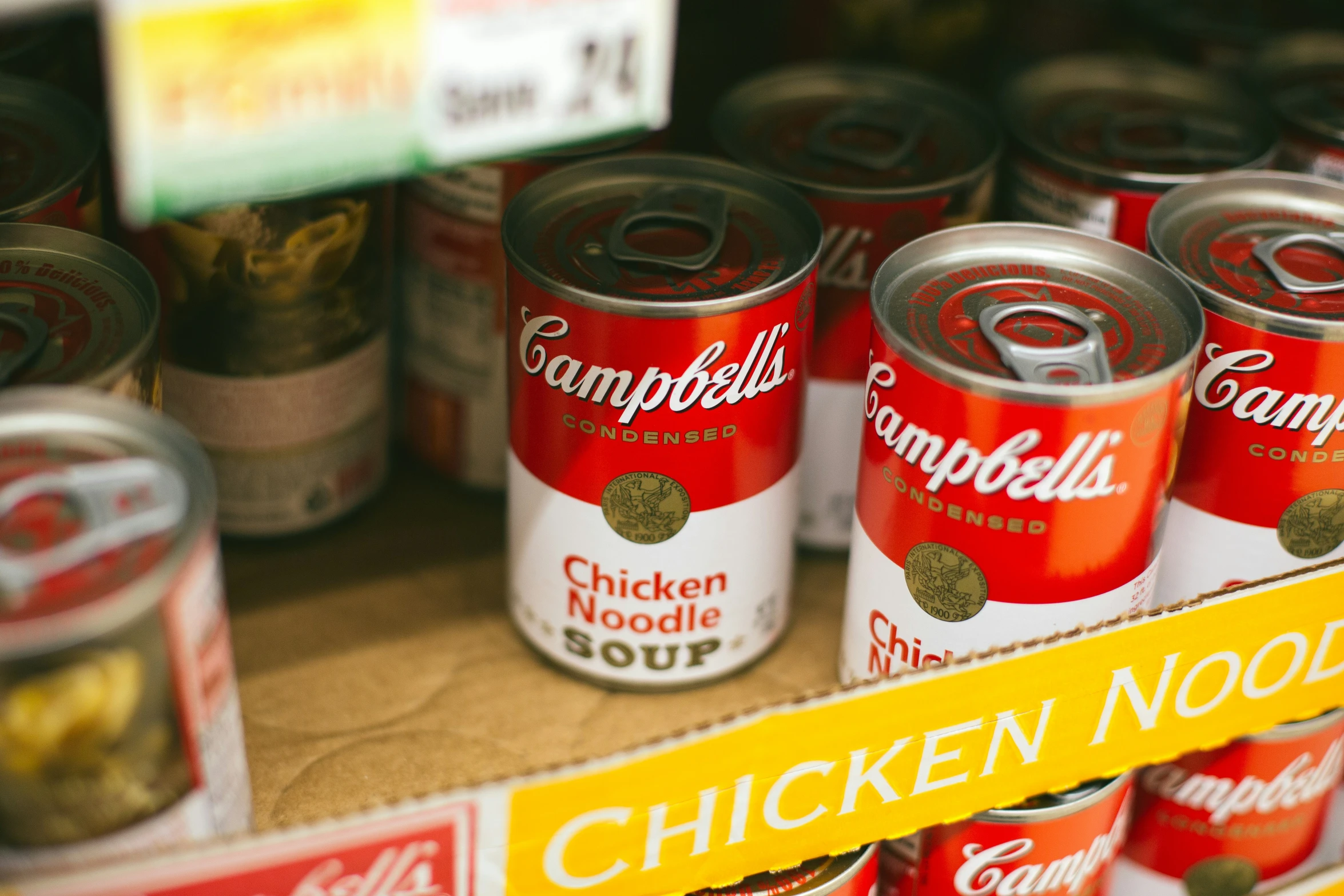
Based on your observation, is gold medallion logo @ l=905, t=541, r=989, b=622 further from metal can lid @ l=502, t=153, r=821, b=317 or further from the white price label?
the white price label

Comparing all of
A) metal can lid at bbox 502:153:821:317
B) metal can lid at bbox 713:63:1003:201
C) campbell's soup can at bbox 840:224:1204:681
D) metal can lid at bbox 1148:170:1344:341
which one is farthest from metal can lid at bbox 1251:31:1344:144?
metal can lid at bbox 502:153:821:317

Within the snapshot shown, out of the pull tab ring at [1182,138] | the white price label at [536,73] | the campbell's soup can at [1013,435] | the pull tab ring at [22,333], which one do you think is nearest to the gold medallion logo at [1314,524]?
the campbell's soup can at [1013,435]

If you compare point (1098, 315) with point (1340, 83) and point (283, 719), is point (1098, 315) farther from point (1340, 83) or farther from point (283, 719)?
point (283, 719)

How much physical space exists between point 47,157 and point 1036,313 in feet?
2.40

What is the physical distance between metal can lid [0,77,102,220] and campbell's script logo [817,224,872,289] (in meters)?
0.55

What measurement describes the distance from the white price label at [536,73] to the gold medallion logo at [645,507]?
0.29m

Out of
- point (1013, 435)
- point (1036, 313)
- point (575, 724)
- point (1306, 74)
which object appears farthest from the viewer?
point (1306, 74)

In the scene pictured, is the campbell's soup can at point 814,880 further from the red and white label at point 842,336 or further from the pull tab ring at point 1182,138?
the pull tab ring at point 1182,138

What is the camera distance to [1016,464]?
0.86m

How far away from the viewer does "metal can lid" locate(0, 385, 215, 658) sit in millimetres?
652

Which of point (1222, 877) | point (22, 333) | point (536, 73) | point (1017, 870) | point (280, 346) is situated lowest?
point (1222, 877)

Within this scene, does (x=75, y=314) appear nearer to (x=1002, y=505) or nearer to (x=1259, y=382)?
(x=1002, y=505)

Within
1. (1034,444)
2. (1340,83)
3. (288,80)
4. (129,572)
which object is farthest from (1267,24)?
(129,572)

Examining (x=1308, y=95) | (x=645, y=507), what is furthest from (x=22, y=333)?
(x=1308, y=95)
